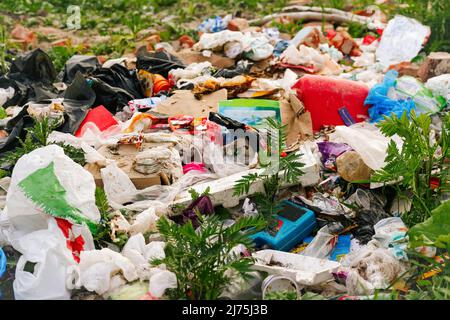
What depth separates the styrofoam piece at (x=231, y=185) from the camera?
143 inches

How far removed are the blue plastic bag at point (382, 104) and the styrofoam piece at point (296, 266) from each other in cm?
186

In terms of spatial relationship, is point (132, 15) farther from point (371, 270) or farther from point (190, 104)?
point (371, 270)

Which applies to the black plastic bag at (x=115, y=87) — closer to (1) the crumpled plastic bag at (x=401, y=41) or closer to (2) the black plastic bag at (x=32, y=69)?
(2) the black plastic bag at (x=32, y=69)

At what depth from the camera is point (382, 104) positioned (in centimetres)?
471

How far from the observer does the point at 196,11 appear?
9.22 metres

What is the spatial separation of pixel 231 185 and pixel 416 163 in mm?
1078

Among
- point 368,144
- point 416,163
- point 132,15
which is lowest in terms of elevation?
point 132,15

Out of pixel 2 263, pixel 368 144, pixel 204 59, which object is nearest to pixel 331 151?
pixel 368 144

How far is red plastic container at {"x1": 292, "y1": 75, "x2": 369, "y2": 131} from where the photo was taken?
482 centimetres

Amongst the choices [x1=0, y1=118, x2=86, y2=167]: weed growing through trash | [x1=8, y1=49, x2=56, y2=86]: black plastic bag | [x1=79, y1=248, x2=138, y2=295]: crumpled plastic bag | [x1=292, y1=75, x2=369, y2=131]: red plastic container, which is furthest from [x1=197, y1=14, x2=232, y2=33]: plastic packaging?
[x1=79, y1=248, x2=138, y2=295]: crumpled plastic bag

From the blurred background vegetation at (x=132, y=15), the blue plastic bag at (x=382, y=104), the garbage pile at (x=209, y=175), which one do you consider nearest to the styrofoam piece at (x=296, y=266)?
the garbage pile at (x=209, y=175)

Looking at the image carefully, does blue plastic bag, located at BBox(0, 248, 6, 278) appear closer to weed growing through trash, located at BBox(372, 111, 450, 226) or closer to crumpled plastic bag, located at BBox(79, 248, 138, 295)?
crumpled plastic bag, located at BBox(79, 248, 138, 295)
